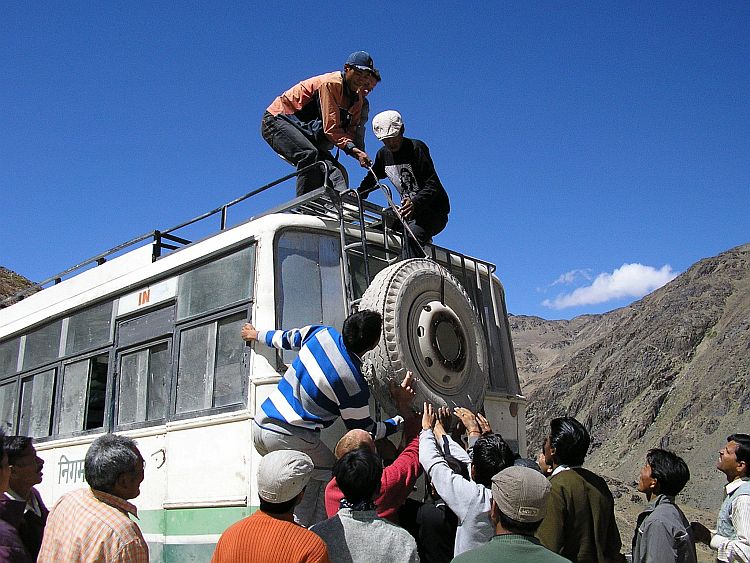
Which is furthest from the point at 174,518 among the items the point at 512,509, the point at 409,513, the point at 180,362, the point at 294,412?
the point at 512,509

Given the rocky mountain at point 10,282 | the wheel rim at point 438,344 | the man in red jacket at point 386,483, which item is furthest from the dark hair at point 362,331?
the rocky mountain at point 10,282

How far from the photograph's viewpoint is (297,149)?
6.83 m

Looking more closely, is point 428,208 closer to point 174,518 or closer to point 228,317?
point 228,317

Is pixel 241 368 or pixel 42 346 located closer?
pixel 241 368

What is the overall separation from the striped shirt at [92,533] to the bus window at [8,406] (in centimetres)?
514

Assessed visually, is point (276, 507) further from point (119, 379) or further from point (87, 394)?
point (87, 394)

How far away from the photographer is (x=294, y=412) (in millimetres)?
4836

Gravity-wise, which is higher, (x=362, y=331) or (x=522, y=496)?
(x=362, y=331)

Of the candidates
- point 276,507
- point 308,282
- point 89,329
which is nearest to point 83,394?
point 89,329

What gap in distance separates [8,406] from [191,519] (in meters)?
3.74

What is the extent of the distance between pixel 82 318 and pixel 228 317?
226 cm

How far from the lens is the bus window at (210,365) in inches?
219

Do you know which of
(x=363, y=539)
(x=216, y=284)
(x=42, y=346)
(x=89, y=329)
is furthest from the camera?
(x=42, y=346)

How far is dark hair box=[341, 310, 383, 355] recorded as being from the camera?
4855 millimetres
